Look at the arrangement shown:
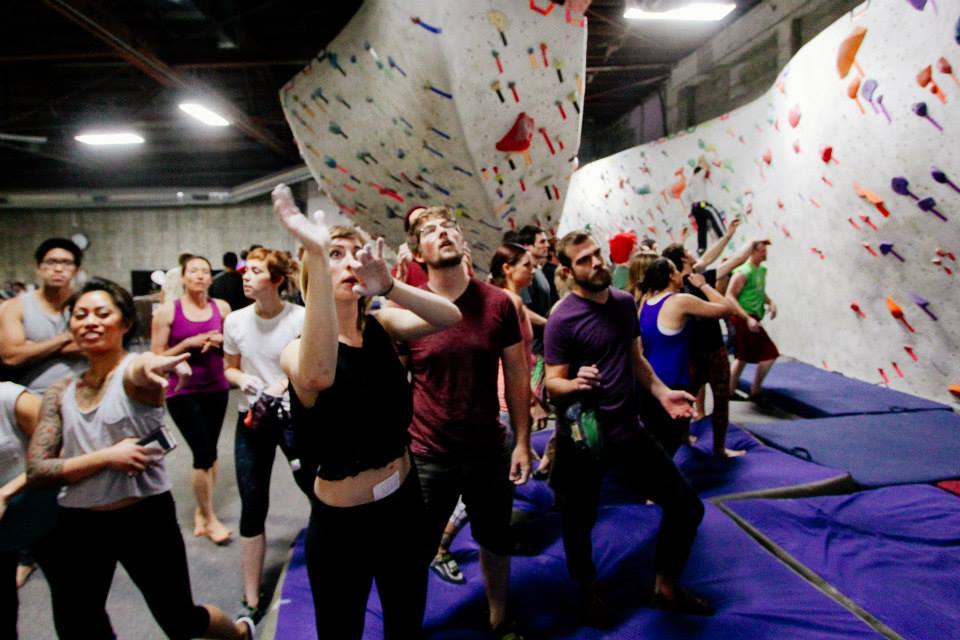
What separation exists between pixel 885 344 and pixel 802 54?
8.93ft

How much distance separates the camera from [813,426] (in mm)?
4023

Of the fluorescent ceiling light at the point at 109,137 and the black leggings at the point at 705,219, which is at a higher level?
the fluorescent ceiling light at the point at 109,137

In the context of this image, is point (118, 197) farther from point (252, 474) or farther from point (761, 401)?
point (761, 401)

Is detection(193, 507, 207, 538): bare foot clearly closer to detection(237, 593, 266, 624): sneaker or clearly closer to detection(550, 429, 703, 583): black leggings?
detection(237, 593, 266, 624): sneaker

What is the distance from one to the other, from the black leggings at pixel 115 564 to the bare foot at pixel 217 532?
1.31m

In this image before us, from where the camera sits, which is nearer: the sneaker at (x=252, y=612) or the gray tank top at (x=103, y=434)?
the gray tank top at (x=103, y=434)

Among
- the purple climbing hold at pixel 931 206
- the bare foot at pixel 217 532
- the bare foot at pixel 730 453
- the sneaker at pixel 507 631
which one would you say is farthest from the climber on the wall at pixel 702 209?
the bare foot at pixel 217 532

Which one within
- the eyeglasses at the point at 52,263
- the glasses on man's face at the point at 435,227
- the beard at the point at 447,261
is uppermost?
the glasses on man's face at the point at 435,227

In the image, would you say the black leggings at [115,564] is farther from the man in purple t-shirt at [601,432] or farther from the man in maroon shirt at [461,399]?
the man in purple t-shirt at [601,432]

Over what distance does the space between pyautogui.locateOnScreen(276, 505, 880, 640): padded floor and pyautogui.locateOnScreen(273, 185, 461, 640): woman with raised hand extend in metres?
0.78

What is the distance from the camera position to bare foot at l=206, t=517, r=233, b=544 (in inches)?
113

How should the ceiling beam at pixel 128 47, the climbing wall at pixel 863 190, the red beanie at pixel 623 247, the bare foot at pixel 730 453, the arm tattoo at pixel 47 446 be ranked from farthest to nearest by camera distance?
the red beanie at pixel 623 247, the ceiling beam at pixel 128 47, the climbing wall at pixel 863 190, the bare foot at pixel 730 453, the arm tattoo at pixel 47 446

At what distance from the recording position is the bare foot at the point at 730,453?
138 inches

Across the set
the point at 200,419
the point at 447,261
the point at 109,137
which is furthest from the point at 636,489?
the point at 109,137
